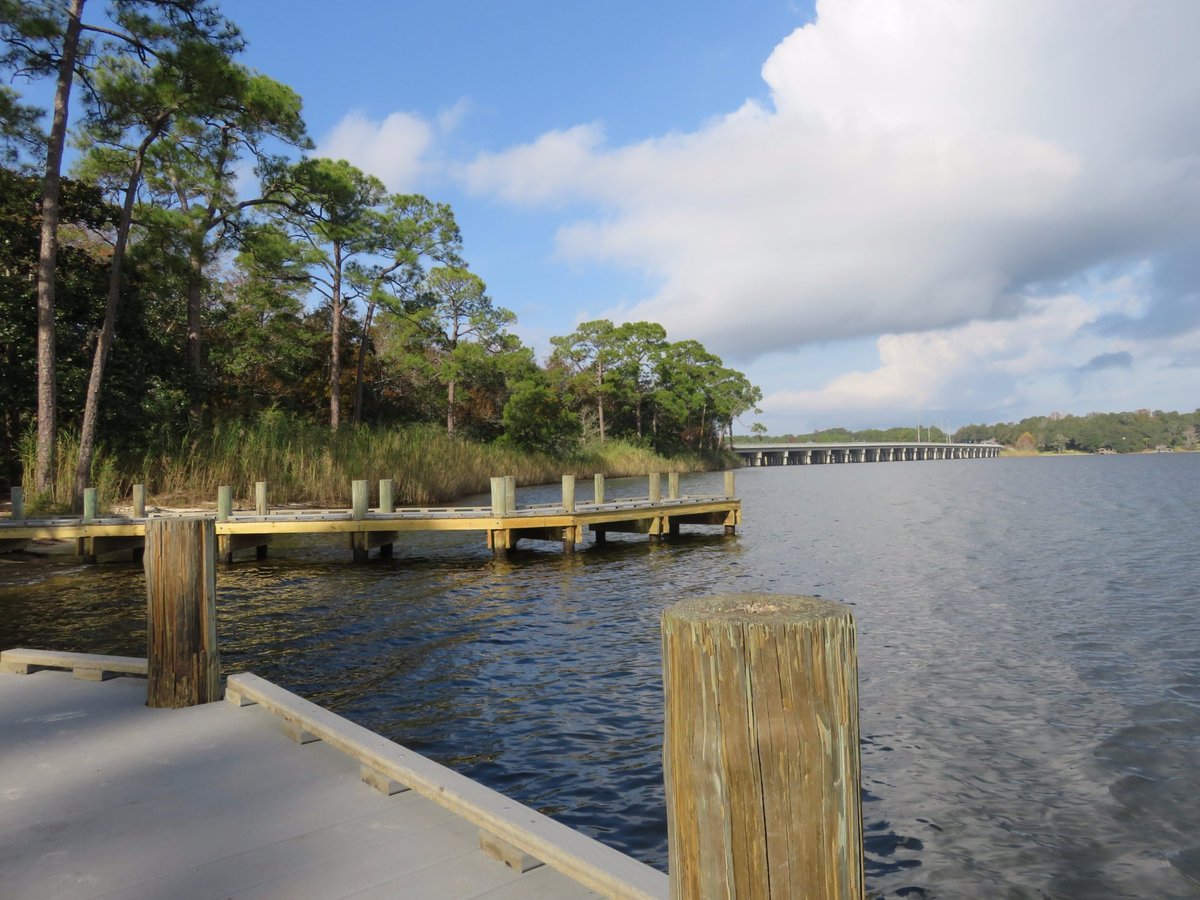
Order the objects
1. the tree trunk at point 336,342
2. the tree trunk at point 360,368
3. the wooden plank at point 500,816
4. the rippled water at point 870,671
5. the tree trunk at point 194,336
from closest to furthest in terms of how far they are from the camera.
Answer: the wooden plank at point 500,816 → the rippled water at point 870,671 → the tree trunk at point 194,336 → the tree trunk at point 336,342 → the tree trunk at point 360,368

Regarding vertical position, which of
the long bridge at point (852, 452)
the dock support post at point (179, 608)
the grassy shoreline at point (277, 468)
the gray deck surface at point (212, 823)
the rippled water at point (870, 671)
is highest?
the long bridge at point (852, 452)

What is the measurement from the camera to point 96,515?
575 inches

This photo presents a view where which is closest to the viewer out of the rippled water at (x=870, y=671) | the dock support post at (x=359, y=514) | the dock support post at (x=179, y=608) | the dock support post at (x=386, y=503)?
the dock support post at (x=179, y=608)

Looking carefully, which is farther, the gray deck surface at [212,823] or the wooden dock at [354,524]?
the wooden dock at [354,524]

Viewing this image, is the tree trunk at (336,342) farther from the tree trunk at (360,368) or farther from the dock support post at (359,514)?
the dock support post at (359,514)

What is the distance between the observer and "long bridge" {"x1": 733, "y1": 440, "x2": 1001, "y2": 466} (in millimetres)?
101250

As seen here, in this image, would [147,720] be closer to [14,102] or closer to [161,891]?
[161,891]

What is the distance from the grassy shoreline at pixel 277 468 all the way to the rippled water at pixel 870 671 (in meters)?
2.47

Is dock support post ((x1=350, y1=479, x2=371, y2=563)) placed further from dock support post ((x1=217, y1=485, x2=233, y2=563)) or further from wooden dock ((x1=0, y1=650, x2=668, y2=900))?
wooden dock ((x1=0, y1=650, x2=668, y2=900))

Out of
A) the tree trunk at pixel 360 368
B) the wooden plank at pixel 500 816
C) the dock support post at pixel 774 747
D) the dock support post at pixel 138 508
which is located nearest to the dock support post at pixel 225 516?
the dock support post at pixel 138 508

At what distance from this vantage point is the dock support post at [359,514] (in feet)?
47.8

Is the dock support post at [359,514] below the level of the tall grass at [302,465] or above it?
below

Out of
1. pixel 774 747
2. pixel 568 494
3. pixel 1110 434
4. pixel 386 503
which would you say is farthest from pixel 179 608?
pixel 1110 434

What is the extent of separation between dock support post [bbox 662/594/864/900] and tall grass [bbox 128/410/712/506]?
1684cm
